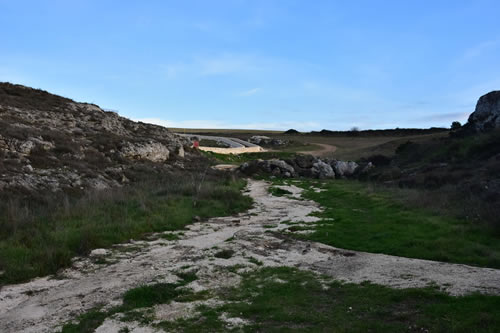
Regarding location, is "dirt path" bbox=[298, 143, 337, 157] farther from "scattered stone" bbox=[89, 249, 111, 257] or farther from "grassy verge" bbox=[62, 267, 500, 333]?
"grassy verge" bbox=[62, 267, 500, 333]

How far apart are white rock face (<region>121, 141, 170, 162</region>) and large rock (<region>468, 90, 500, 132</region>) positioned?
35.6 m

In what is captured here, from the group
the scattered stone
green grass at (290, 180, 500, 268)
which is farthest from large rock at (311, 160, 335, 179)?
the scattered stone

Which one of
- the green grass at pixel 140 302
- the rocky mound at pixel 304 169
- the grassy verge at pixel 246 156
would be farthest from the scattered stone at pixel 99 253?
the grassy verge at pixel 246 156

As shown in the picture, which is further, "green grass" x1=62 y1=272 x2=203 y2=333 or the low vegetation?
the low vegetation

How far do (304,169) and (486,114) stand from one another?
21869 mm

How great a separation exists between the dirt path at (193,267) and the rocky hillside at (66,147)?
949 cm

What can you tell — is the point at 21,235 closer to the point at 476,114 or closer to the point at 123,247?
the point at 123,247

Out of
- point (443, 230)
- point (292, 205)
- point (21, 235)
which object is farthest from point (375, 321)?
point (292, 205)

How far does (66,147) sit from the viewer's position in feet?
102

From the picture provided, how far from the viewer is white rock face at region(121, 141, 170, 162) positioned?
127 ft

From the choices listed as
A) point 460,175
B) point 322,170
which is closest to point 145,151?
point 322,170

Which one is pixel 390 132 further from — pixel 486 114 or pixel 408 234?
pixel 408 234

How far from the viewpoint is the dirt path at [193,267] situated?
916 cm

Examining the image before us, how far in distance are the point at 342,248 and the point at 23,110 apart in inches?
1406
